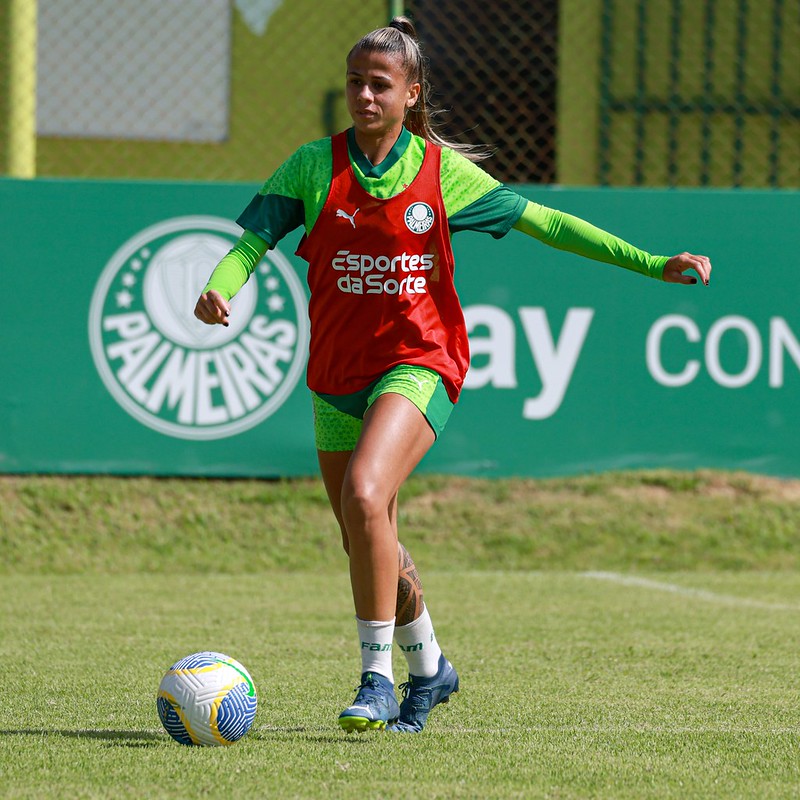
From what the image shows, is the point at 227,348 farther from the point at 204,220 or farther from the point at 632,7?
the point at 632,7

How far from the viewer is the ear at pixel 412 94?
4285 millimetres

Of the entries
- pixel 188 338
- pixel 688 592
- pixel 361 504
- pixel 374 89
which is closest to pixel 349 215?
pixel 374 89

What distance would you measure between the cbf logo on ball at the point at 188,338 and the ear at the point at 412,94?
4.39 meters

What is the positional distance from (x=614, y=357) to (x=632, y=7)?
3261 mm

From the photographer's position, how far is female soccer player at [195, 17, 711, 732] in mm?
4035

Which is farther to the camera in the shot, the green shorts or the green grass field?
the green shorts

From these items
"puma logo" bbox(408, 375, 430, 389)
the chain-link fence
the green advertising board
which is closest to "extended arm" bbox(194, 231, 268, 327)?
"puma logo" bbox(408, 375, 430, 389)

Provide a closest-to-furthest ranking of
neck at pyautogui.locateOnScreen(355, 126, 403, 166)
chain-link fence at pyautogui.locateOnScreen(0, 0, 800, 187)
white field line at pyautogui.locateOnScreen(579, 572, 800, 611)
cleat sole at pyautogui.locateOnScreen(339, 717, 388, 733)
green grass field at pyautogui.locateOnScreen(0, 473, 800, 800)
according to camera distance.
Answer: green grass field at pyautogui.locateOnScreen(0, 473, 800, 800) → cleat sole at pyautogui.locateOnScreen(339, 717, 388, 733) → neck at pyautogui.locateOnScreen(355, 126, 403, 166) → white field line at pyautogui.locateOnScreen(579, 572, 800, 611) → chain-link fence at pyautogui.locateOnScreen(0, 0, 800, 187)

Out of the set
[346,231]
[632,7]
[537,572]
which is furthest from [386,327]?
[632,7]

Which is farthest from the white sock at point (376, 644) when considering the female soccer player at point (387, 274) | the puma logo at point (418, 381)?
the puma logo at point (418, 381)

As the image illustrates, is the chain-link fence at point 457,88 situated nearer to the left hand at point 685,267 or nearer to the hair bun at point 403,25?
the hair bun at point 403,25

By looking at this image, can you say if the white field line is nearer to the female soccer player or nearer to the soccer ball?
the female soccer player

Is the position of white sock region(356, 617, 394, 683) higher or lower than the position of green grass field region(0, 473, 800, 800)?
higher

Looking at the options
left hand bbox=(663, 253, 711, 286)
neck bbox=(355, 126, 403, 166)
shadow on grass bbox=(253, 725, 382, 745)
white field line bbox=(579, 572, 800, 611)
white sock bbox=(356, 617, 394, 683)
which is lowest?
white field line bbox=(579, 572, 800, 611)
